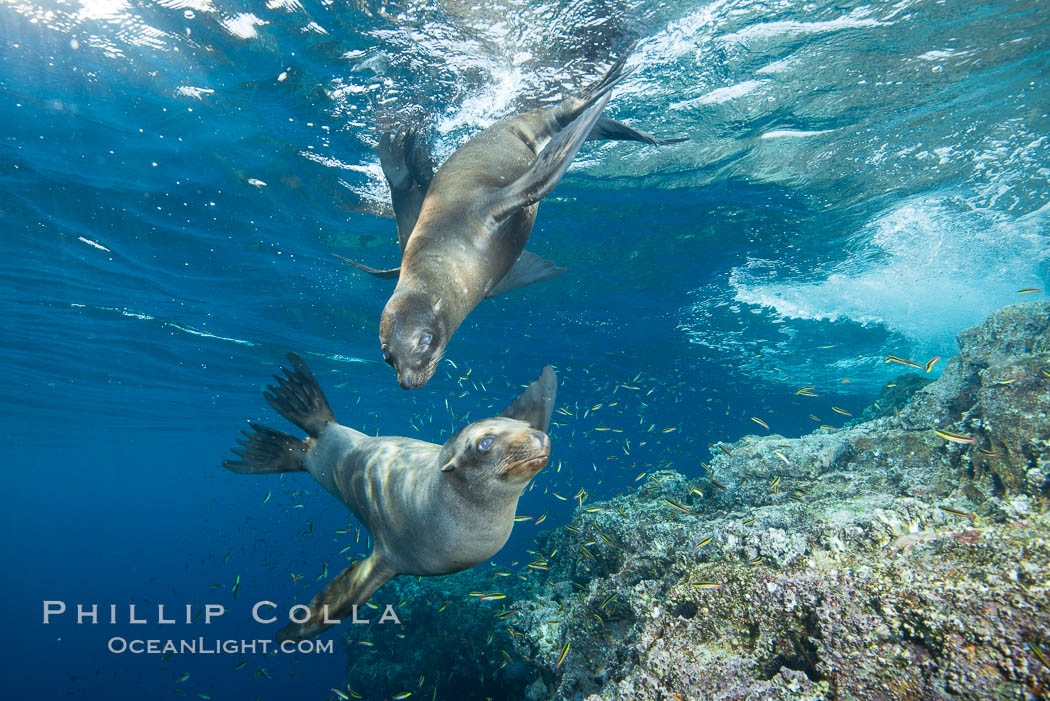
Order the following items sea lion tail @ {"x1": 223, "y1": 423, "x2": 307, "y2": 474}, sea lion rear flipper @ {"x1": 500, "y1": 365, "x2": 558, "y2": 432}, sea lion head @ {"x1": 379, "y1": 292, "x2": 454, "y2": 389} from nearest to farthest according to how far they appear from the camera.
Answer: sea lion head @ {"x1": 379, "y1": 292, "x2": 454, "y2": 389} → sea lion rear flipper @ {"x1": 500, "y1": 365, "x2": 558, "y2": 432} → sea lion tail @ {"x1": 223, "y1": 423, "x2": 307, "y2": 474}

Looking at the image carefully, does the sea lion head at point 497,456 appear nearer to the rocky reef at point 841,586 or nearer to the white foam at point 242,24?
the rocky reef at point 841,586

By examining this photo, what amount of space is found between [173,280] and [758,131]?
1564 centimetres

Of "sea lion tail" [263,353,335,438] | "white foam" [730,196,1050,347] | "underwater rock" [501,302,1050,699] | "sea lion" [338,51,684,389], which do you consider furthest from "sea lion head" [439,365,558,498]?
"white foam" [730,196,1050,347]

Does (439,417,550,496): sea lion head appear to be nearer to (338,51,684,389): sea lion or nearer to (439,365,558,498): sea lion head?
(439,365,558,498): sea lion head

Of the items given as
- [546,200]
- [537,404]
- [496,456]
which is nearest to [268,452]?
[537,404]

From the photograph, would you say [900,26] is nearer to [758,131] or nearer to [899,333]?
[758,131]

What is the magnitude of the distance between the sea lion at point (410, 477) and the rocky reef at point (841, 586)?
122 cm

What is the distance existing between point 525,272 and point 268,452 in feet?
11.3

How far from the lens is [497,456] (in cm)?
264

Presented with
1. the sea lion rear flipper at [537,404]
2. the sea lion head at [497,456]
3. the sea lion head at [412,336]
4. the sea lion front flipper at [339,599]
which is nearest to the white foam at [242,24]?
the sea lion head at [412,336]

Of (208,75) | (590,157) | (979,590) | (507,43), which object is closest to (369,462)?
(979,590)

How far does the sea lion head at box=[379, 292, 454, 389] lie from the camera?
2.49 metres

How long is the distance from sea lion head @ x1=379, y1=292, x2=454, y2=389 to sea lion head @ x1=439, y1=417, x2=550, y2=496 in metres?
0.49

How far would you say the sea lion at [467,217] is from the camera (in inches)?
102
